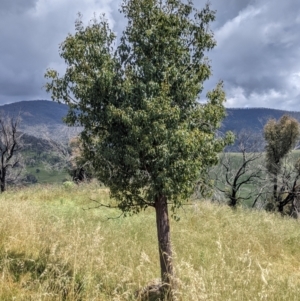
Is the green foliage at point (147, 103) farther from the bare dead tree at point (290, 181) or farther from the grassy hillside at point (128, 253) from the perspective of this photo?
the bare dead tree at point (290, 181)

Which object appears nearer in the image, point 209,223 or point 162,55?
point 162,55

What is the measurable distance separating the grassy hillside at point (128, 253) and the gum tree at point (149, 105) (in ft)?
4.17

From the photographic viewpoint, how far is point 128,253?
29.7 ft

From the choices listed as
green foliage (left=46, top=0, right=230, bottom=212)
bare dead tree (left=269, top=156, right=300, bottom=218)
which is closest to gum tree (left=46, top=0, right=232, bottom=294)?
green foliage (left=46, top=0, right=230, bottom=212)

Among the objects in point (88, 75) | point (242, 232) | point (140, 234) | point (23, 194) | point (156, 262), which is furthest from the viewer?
point (23, 194)

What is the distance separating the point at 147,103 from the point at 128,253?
16.9 feet

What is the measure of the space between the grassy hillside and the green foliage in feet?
4.78

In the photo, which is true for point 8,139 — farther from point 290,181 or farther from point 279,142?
Result: point 290,181

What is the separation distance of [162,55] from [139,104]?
1183 mm

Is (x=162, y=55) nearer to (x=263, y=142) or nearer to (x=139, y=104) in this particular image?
(x=139, y=104)

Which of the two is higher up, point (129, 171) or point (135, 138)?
point (135, 138)

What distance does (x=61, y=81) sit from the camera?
259 inches

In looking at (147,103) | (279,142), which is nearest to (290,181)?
(279,142)

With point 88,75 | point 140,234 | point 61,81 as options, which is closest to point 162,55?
point 88,75
